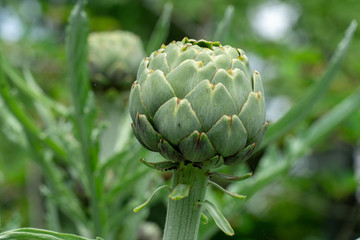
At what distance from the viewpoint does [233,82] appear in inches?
16.6

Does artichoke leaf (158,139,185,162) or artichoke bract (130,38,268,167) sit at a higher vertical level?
artichoke bract (130,38,268,167)

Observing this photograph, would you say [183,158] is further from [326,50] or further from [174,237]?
[326,50]

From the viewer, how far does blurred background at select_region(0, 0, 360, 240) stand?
1.82m

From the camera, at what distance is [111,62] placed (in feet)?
3.14

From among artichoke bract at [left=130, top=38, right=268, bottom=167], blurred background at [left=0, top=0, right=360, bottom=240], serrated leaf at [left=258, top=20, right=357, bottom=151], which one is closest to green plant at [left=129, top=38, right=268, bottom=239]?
artichoke bract at [left=130, top=38, right=268, bottom=167]

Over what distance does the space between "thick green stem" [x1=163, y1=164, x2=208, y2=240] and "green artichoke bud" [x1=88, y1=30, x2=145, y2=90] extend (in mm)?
516

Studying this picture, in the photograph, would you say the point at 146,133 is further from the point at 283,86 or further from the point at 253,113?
the point at 283,86

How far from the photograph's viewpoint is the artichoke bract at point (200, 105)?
1.37 feet

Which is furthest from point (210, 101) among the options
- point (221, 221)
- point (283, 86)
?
point (283, 86)

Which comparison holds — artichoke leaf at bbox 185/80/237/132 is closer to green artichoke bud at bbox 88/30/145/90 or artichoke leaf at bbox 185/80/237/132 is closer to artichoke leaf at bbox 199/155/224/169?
artichoke leaf at bbox 199/155/224/169

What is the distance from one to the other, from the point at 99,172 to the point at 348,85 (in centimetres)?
135

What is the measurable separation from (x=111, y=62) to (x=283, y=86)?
1.14 meters

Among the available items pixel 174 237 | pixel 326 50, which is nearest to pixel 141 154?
pixel 174 237

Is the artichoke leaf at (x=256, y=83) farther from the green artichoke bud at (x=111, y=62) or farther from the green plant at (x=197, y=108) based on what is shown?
the green artichoke bud at (x=111, y=62)
